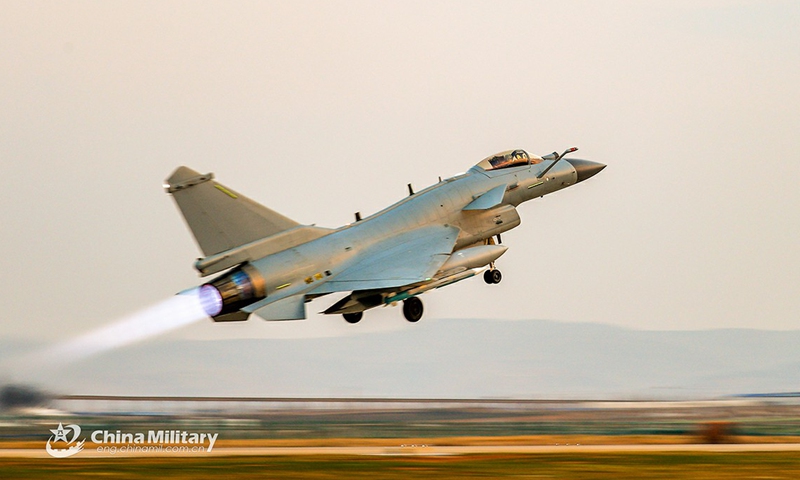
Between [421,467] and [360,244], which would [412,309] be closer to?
[360,244]

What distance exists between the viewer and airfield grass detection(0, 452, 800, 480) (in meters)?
24.4

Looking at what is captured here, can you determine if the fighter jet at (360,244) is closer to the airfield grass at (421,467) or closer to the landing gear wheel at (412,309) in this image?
the landing gear wheel at (412,309)

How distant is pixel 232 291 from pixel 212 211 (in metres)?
1.91

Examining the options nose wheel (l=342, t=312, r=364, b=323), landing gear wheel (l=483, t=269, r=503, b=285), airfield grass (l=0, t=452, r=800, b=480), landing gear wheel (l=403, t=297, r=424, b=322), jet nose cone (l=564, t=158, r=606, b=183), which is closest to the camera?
airfield grass (l=0, t=452, r=800, b=480)

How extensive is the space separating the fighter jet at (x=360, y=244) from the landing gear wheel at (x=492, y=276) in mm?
28

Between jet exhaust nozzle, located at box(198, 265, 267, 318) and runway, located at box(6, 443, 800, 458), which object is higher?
jet exhaust nozzle, located at box(198, 265, 267, 318)

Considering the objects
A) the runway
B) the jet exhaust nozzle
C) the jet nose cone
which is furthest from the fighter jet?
the runway

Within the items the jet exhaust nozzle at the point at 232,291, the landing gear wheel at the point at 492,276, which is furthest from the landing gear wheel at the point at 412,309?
the jet exhaust nozzle at the point at 232,291

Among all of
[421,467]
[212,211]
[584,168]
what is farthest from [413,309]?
[584,168]

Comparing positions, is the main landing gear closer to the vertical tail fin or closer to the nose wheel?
the nose wheel

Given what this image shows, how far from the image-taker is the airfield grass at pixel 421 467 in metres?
24.4

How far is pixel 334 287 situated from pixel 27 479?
8.32 m

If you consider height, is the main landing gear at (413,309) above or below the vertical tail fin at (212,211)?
below

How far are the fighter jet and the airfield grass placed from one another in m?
3.50
